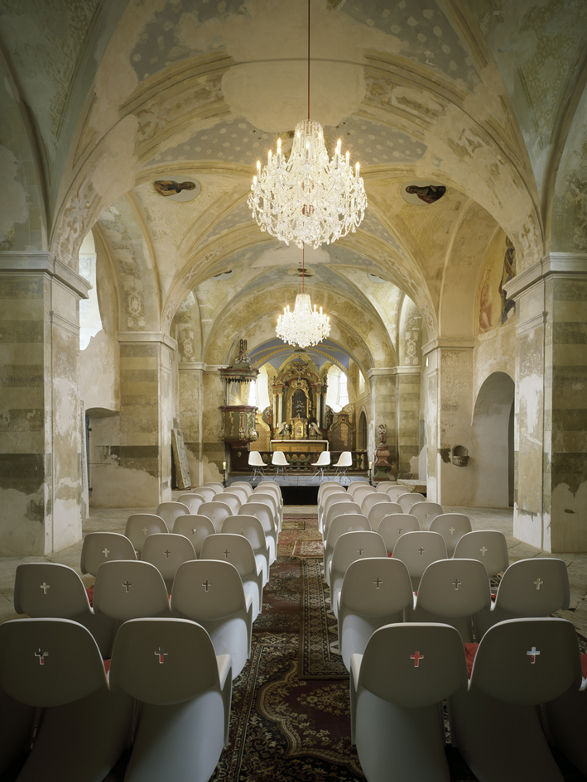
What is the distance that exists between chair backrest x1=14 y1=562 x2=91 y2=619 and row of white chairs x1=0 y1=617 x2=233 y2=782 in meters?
0.93

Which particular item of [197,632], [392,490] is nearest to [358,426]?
[392,490]

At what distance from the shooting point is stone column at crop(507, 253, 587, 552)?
7570mm

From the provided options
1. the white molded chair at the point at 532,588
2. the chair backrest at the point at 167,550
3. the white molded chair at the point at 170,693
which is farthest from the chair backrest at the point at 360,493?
the white molded chair at the point at 170,693

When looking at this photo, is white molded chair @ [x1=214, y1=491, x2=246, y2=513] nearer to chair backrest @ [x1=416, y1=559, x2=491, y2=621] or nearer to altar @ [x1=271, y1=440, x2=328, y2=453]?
chair backrest @ [x1=416, y1=559, x2=491, y2=621]

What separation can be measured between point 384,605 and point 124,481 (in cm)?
1076

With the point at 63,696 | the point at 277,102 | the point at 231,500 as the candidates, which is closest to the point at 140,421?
the point at 231,500

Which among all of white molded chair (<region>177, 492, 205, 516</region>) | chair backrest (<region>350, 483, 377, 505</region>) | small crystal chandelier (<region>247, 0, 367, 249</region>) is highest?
small crystal chandelier (<region>247, 0, 367, 249</region>)

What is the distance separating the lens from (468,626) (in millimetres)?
3605

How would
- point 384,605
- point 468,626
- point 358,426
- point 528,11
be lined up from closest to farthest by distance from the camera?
1. point 384,605
2. point 468,626
3. point 528,11
4. point 358,426

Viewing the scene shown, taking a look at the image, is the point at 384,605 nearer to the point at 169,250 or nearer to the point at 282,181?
the point at 282,181

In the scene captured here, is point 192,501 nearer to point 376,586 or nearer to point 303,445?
point 376,586

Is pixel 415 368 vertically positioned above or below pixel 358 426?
above

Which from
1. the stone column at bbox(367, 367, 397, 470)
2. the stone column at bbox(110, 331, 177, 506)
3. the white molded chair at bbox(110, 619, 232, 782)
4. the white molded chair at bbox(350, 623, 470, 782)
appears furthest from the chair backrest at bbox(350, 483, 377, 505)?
the stone column at bbox(367, 367, 397, 470)

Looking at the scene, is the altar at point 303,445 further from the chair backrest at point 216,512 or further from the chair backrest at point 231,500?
the chair backrest at point 216,512
